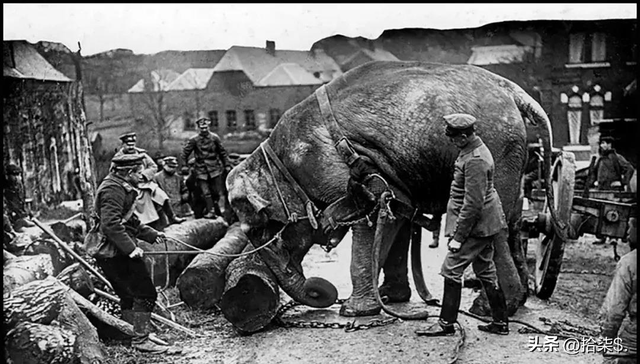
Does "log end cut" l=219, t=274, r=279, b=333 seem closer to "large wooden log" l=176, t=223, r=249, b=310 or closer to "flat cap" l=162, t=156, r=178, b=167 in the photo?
"large wooden log" l=176, t=223, r=249, b=310

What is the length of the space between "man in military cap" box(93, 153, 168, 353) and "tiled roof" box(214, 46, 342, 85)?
8.41 ft

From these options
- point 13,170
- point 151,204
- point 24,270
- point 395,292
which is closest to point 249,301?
point 395,292

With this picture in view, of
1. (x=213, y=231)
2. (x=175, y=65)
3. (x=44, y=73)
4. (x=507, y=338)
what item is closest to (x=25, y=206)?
(x=44, y=73)

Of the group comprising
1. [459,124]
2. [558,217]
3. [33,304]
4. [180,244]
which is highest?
[459,124]

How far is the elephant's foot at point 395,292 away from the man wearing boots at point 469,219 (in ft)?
4.26

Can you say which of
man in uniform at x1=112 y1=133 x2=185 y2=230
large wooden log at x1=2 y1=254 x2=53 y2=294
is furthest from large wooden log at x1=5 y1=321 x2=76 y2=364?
man in uniform at x1=112 y1=133 x2=185 y2=230

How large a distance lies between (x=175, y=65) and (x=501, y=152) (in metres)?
5.44

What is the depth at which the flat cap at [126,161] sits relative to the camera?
5.07 metres

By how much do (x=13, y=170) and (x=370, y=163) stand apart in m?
3.51

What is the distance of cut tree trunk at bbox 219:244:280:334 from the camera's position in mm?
5656

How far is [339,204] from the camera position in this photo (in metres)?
5.77

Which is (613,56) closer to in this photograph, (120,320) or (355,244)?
(355,244)

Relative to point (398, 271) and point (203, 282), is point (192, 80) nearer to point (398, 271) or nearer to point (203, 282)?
point (203, 282)

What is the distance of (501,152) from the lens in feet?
17.9
